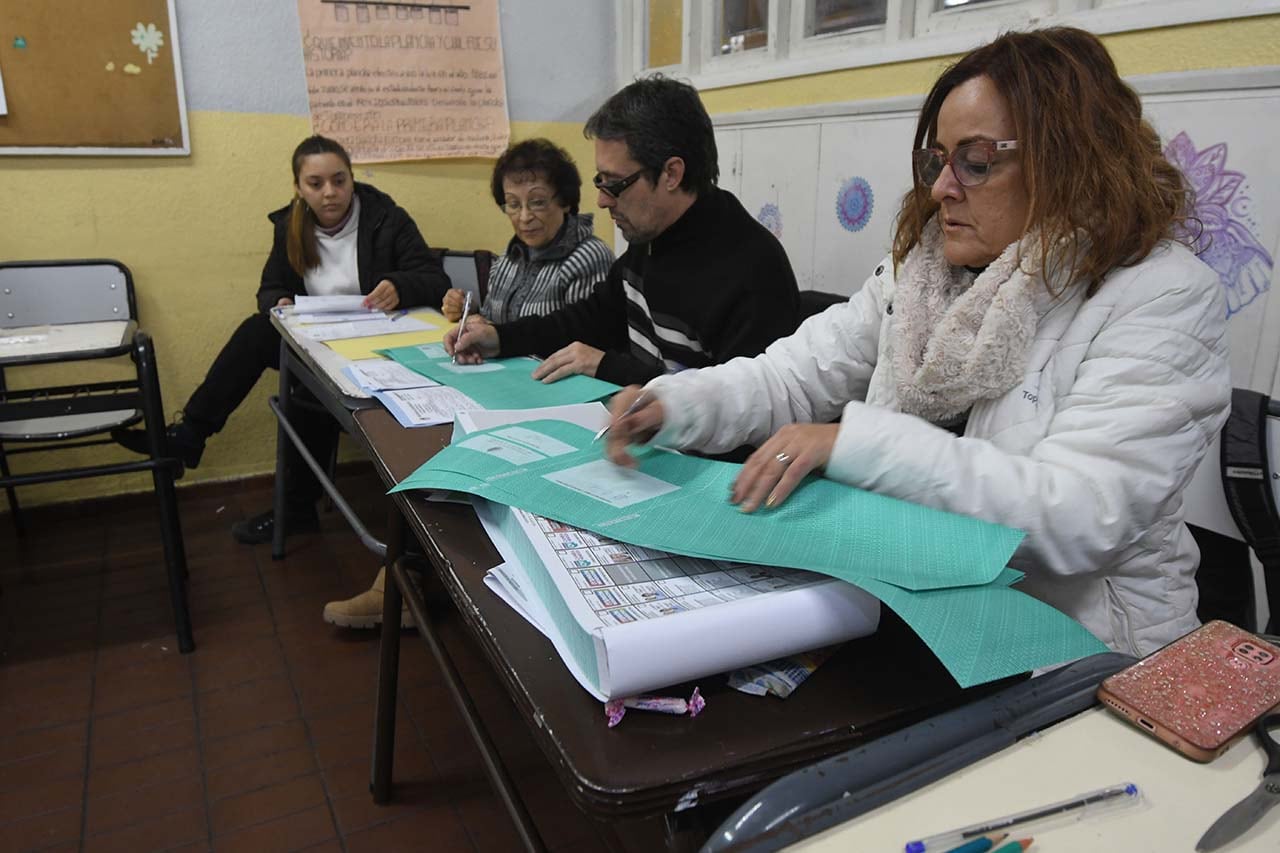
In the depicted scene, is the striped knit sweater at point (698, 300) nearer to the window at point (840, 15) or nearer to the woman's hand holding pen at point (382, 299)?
the woman's hand holding pen at point (382, 299)

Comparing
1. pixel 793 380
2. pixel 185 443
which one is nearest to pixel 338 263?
pixel 185 443

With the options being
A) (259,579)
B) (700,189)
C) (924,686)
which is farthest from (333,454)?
(924,686)

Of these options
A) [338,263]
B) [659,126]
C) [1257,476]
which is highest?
[659,126]

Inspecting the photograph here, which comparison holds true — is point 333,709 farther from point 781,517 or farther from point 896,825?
point 896,825

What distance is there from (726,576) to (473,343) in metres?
1.15

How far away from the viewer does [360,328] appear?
7.14 ft

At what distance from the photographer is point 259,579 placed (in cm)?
257

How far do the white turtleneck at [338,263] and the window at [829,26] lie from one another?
132 centimetres

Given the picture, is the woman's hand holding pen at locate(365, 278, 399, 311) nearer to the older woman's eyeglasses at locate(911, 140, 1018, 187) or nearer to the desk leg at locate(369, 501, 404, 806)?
the desk leg at locate(369, 501, 404, 806)

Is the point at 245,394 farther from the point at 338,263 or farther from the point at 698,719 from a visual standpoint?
the point at 698,719

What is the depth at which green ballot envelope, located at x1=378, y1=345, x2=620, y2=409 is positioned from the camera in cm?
140

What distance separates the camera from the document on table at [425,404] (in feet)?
4.28

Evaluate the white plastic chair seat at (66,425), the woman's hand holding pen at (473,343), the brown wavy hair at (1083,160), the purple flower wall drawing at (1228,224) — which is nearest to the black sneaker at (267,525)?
the white plastic chair seat at (66,425)

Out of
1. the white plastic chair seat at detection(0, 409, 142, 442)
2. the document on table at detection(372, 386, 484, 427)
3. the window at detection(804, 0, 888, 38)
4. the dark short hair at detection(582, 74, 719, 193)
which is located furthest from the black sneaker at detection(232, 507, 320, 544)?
the window at detection(804, 0, 888, 38)
